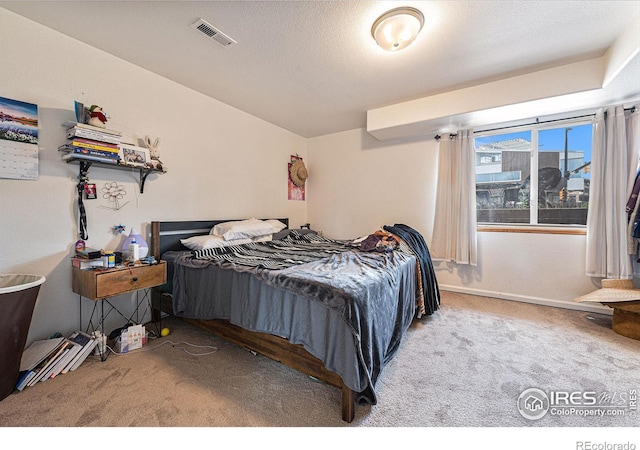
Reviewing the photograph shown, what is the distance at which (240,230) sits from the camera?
9.04 feet

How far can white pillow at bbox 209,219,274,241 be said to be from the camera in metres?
2.67

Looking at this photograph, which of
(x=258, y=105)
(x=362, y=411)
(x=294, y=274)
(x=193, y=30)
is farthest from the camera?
(x=258, y=105)

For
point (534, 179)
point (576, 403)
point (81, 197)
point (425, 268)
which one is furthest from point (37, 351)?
point (534, 179)

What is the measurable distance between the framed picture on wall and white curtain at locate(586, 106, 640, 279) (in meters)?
4.37

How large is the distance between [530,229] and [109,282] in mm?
4202

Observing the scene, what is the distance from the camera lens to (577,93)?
88.0 inches

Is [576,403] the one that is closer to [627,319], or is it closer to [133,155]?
[627,319]

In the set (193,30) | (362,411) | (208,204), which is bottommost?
(362,411)

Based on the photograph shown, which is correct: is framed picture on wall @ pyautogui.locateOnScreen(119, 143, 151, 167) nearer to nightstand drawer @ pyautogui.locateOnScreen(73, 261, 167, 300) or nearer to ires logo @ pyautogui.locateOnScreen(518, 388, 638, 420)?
nightstand drawer @ pyautogui.locateOnScreen(73, 261, 167, 300)

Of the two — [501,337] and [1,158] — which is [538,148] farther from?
[1,158]

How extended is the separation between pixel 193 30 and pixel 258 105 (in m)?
1.30

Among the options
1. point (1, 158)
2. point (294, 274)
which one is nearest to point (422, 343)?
point (294, 274)

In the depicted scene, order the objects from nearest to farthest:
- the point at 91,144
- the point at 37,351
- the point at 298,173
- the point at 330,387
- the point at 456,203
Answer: the point at 330,387
the point at 37,351
the point at 91,144
the point at 456,203
the point at 298,173

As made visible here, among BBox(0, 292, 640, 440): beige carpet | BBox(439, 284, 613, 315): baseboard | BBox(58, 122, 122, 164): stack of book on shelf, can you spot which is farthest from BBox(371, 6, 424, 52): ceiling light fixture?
BBox(439, 284, 613, 315): baseboard
